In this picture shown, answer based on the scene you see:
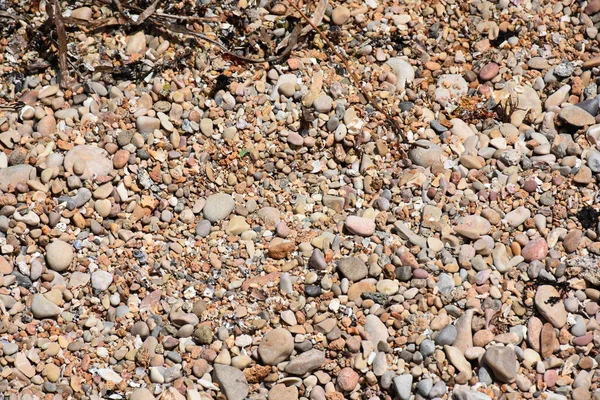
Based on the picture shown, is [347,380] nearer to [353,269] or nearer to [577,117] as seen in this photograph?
[353,269]

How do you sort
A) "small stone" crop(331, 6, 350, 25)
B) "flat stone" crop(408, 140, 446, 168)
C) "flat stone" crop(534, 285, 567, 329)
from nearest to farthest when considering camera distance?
"flat stone" crop(534, 285, 567, 329), "flat stone" crop(408, 140, 446, 168), "small stone" crop(331, 6, 350, 25)

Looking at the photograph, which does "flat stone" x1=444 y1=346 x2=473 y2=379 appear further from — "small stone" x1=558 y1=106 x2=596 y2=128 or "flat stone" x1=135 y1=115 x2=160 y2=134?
"flat stone" x1=135 y1=115 x2=160 y2=134

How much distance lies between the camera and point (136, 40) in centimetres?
296

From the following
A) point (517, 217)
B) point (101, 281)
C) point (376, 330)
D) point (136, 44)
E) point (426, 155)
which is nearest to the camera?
point (376, 330)

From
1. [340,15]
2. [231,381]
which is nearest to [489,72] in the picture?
[340,15]

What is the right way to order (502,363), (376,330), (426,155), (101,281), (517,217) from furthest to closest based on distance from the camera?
(426,155) < (517,217) < (101,281) < (376,330) < (502,363)

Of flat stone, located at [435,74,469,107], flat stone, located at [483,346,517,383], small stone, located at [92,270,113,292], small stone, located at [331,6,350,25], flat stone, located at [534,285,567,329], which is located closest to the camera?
flat stone, located at [483,346,517,383]

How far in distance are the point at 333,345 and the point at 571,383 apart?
793 millimetres

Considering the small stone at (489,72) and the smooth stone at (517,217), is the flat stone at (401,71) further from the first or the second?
the smooth stone at (517,217)

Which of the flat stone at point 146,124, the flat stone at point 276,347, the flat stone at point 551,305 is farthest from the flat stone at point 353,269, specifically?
the flat stone at point 146,124

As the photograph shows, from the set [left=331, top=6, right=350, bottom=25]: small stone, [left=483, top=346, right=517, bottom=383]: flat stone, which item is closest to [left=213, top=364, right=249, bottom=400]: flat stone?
[left=483, top=346, right=517, bottom=383]: flat stone

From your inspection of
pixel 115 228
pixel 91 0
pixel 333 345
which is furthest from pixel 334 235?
pixel 91 0

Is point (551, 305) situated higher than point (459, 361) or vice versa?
point (551, 305)

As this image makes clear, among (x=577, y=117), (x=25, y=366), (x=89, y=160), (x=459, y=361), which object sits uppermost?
(x=577, y=117)
